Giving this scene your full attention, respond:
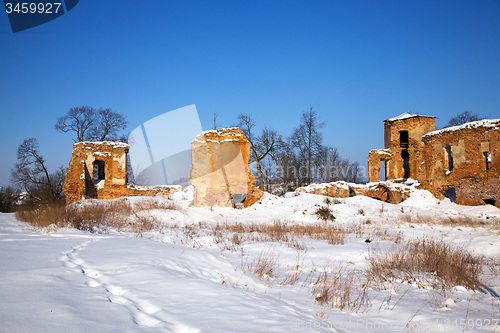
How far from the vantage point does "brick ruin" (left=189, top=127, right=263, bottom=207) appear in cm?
1608

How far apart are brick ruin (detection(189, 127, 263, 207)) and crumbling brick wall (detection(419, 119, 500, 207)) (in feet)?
43.3

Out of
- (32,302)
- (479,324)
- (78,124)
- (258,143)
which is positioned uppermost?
(78,124)

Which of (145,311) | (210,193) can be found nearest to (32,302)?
(145,311)

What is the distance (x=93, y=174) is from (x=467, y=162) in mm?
24836

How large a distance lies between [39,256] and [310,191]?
68.9 ft

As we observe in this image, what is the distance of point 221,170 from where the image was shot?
16594 mm

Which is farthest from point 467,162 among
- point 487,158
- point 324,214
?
point 324,214

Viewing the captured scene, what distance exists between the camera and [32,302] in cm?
201

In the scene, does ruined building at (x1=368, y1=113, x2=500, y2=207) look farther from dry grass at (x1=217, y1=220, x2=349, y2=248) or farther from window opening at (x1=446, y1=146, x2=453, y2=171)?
dry grass at (x1=217, y1=220, x2=349, y2=248)

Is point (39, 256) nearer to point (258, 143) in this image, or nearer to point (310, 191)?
point (310, 191)

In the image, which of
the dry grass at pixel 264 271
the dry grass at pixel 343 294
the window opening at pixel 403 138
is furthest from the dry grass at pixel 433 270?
the window opening at pixel 403 138

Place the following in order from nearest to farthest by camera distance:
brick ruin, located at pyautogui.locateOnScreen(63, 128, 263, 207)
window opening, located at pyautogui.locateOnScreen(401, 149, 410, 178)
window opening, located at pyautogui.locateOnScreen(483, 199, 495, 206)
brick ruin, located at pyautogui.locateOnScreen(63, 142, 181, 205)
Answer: brick ruin, located at pyautogui.locateOnScreen(63, 128, 263, 207)
window opening, located at pyautogui.locateOnScreen(483, 199, 495, 206)
brick ruin, located at pyautogui.locateOnScreen(63, 142, 181, 205)
window opening, located at pyautogui.locateOnScreen(401, 149, 410, 178)

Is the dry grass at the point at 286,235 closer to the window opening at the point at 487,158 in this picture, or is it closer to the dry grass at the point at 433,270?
the dry grass at the point at 433,270

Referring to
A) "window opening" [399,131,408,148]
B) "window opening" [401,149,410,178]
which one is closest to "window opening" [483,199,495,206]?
"window opening" [401,149,410,178]
